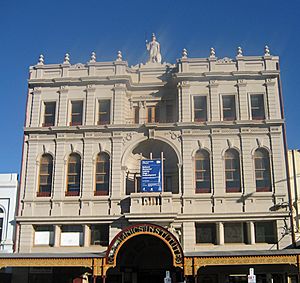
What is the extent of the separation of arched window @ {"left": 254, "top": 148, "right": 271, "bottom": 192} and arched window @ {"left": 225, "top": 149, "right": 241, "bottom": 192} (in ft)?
3.90

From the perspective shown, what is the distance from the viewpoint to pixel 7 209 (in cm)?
3328

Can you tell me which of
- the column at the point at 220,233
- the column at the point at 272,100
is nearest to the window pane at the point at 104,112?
the column at the point at 220,233

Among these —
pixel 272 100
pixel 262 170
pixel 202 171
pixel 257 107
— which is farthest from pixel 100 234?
pixel 272 100

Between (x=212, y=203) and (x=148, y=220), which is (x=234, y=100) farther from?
(x=148, y=220)

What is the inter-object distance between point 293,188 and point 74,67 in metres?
18.4

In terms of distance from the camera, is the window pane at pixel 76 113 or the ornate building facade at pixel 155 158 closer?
the ornate building facade at pixel 155 158

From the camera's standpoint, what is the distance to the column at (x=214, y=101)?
3162cm

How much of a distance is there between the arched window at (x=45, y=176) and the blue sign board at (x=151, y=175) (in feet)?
21.3

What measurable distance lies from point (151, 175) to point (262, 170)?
290 inches

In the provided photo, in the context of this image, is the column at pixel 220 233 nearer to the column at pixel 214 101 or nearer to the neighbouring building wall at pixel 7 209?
the column at pixel 214 101

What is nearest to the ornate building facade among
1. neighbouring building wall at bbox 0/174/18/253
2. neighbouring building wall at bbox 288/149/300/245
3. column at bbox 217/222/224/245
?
column at bbox 217/222/224/245

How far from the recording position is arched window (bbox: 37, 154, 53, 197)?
31109 millimetres

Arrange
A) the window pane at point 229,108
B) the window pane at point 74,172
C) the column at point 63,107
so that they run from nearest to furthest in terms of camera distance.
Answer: the window pane at point 74,172
the window pane at point 229,108
the column at point 63,107

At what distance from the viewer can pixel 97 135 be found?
31766mm
